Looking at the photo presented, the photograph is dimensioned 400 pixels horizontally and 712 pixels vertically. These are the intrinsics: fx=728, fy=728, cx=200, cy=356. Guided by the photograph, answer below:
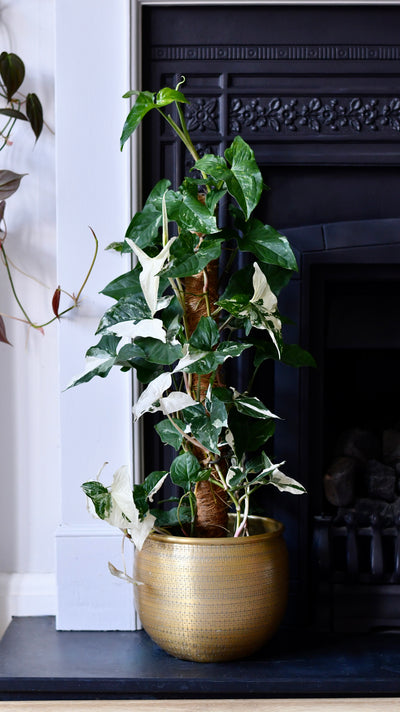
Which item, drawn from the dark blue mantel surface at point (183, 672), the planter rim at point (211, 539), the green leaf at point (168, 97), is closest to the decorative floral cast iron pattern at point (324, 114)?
the green leaf at point (168, 97)

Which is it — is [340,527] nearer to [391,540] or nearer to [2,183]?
[391,540]

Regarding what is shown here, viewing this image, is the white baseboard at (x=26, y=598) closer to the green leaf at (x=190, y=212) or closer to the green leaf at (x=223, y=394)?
the green leaf at (x=223, y=394)

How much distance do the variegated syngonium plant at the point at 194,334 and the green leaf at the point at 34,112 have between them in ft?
1.12

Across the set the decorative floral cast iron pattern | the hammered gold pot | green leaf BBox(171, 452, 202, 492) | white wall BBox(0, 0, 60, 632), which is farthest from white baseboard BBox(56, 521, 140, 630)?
A: the decorative floral cast iron pattern

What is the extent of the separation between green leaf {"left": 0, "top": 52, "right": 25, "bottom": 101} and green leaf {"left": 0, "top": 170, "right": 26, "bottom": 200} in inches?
7.3

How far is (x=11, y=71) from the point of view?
1.57 meters

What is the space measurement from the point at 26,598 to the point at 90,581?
0.19 meters

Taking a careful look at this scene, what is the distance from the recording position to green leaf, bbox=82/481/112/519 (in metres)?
1.33

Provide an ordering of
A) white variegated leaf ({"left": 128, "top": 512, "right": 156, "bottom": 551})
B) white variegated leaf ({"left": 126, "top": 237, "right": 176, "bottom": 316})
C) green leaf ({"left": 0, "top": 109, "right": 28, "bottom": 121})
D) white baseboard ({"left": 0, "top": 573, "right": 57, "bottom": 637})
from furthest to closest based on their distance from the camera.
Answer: white baseboard ({"left": 0, "top": 573, "right": 57, "bottom": 637}) → green leaf ({"left": 0, "top": 109, "right": 28, "bottom": 121}) → white variegated leaf ({"left": 128, "top": 512, "right": 156, "bottom": 551}) → white variegated leaf ({"left": 126, "top": 237, "right": 176, "bottom": 316})

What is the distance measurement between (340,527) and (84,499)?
0.59 metres

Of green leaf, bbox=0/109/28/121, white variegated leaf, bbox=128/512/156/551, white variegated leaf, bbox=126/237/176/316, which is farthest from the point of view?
green leaf, bbox=0/109/28/121

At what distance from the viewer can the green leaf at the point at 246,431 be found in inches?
55.2

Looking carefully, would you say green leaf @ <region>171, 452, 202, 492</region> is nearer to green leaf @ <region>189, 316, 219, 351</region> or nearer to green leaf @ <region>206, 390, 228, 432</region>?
green leaf @ <region>206, 390, 228, 432</region>

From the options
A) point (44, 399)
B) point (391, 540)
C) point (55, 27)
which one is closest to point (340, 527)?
point (391, 540)
